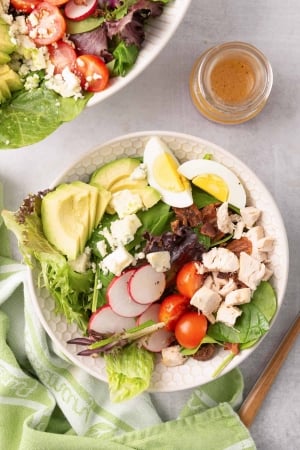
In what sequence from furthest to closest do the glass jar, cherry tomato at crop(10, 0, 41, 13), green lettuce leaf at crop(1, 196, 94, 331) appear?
the glass jar
cherry tomato at crop(10, 0, 41, 13)
green lettuce leaf at crop(1, 196, 94, 331)

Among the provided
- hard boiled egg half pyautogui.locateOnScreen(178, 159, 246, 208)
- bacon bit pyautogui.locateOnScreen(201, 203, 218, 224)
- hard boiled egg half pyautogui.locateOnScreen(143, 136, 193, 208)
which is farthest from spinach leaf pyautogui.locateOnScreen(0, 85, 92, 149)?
bacon bit pyautogui.locateOnScreen(201, 203, 218, 224)

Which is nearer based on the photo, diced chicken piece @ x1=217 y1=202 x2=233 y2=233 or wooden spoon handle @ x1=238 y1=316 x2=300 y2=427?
diced chicken piece @ x1=217 y1=202 x2=233 y2=233

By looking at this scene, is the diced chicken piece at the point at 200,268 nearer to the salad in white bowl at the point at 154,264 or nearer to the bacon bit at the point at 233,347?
the salad in white bowl at the point at 154,264

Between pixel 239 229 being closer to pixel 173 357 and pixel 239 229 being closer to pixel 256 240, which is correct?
pixel 256 240

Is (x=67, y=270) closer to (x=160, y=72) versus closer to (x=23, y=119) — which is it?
(x=23, y=119)

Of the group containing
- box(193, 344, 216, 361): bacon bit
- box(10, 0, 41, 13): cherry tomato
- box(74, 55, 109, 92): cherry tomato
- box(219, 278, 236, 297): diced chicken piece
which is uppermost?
box(10, 0, 41, 13): cherry tomato

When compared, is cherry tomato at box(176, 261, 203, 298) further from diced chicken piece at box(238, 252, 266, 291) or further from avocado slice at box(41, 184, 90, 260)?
avocado slice at box(41, 184, 90, 260)

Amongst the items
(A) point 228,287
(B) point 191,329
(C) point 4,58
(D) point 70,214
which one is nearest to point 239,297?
(A) point 228,287
